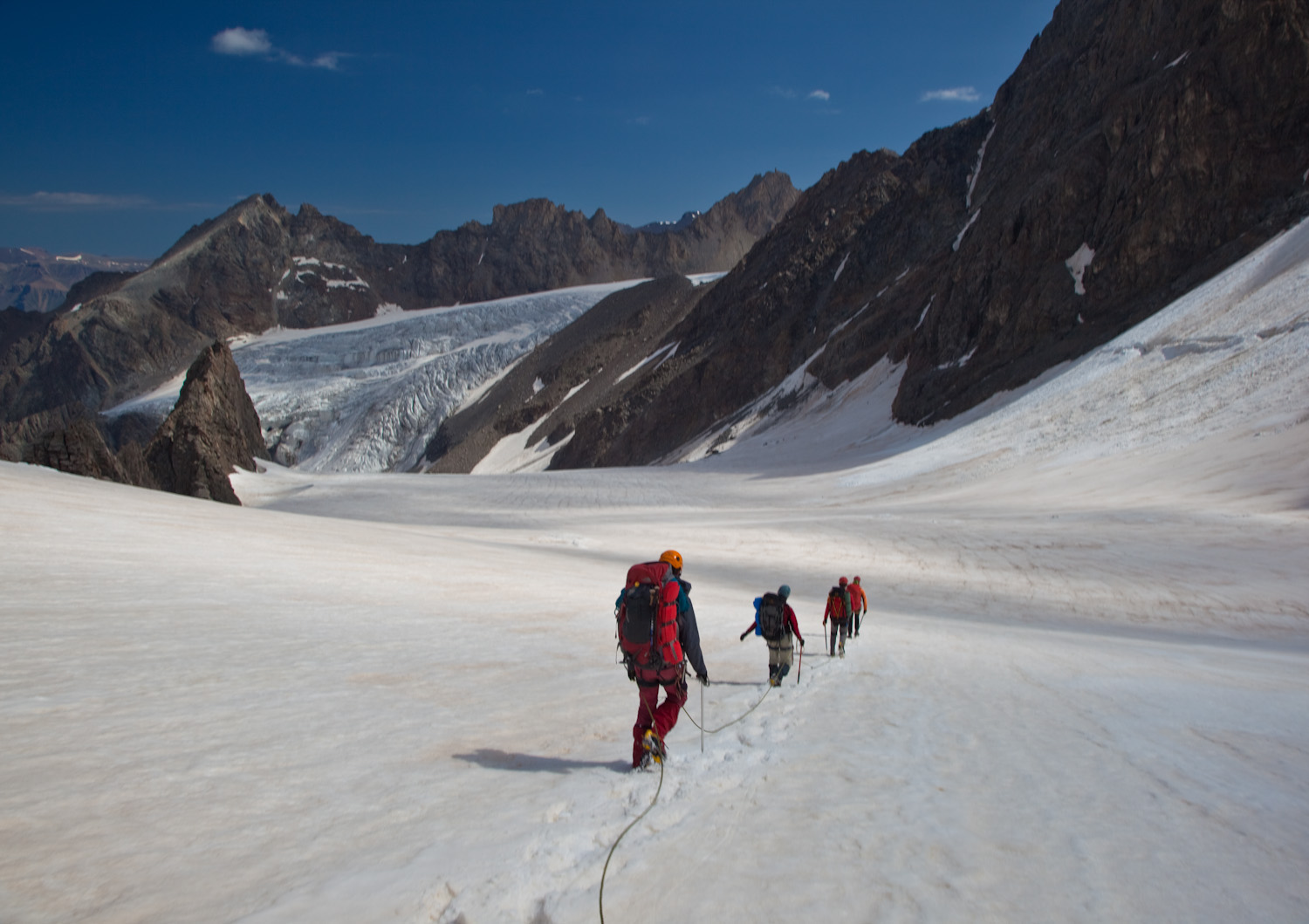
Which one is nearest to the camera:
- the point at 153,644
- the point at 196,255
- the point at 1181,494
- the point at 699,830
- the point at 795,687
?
the point at 699,830

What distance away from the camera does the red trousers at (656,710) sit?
14.8 ft

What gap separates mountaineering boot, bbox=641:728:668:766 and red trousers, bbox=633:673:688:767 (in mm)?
22

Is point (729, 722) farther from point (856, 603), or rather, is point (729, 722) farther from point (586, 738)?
point (856, 603)

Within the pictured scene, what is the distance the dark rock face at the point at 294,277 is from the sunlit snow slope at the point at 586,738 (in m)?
141

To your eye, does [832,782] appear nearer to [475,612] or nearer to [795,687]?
[795,687]

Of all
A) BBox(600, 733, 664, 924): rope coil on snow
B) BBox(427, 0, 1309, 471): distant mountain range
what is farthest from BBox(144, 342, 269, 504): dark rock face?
BBox(600, 733, 664, 924): rope coil on snow

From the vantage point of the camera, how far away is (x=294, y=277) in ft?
512

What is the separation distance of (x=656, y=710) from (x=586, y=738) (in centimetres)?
67

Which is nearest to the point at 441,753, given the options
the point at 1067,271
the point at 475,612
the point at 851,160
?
the point at 475,612

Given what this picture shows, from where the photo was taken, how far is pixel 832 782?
4.30 m

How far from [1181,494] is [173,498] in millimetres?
22651

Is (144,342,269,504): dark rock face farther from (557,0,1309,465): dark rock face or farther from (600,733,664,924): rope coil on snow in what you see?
(600,733,664,924): rope coil on snow

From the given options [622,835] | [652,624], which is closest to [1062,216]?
[652,624]

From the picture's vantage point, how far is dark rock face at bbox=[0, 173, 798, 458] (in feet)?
413
